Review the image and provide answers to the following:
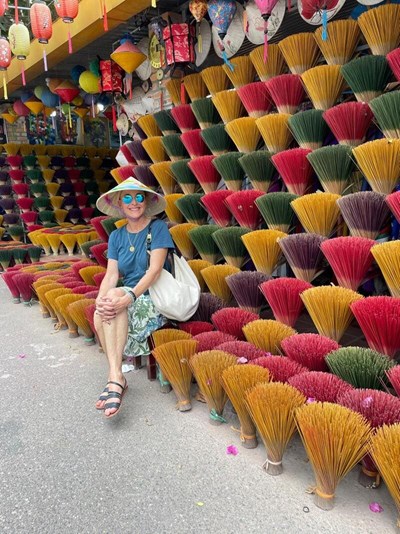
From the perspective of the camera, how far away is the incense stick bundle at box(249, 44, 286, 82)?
2.24 metres

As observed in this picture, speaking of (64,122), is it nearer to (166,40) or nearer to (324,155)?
(166,40)

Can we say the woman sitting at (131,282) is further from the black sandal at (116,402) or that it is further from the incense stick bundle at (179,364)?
the incense stick bundle at (179,364)

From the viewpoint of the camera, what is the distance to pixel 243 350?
1477mm

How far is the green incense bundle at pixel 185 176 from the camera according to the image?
2685 mm

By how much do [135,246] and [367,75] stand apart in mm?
1195

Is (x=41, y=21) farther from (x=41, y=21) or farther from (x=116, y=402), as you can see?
(x=116, y=402)

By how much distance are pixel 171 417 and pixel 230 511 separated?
1.65 ft

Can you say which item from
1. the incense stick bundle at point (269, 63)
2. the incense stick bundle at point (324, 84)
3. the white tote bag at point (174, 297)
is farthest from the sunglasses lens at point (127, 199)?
the incense stick bundle at point (269, 63)

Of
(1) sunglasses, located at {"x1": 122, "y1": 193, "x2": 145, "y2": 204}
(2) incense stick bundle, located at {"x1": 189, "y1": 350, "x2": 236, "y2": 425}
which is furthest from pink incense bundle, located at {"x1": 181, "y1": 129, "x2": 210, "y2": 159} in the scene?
Result: (2) incense stick bundle, located at {"x1": 189, "y1": 350, "x2": 236, "y2": 425}

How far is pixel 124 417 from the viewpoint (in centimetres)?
154

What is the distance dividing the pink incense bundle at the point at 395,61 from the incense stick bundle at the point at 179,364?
1.29m

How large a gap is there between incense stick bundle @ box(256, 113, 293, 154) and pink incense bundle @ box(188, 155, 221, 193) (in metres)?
0.38

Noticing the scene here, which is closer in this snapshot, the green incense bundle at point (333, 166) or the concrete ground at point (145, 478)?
the concrete ground at point (145, 478)

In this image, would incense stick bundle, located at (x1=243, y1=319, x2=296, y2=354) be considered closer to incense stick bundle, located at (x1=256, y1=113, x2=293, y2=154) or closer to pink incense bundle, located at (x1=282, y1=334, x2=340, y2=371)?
pink incense bundle, located at (x1=282, y1=334, x2=340, y2=371)
